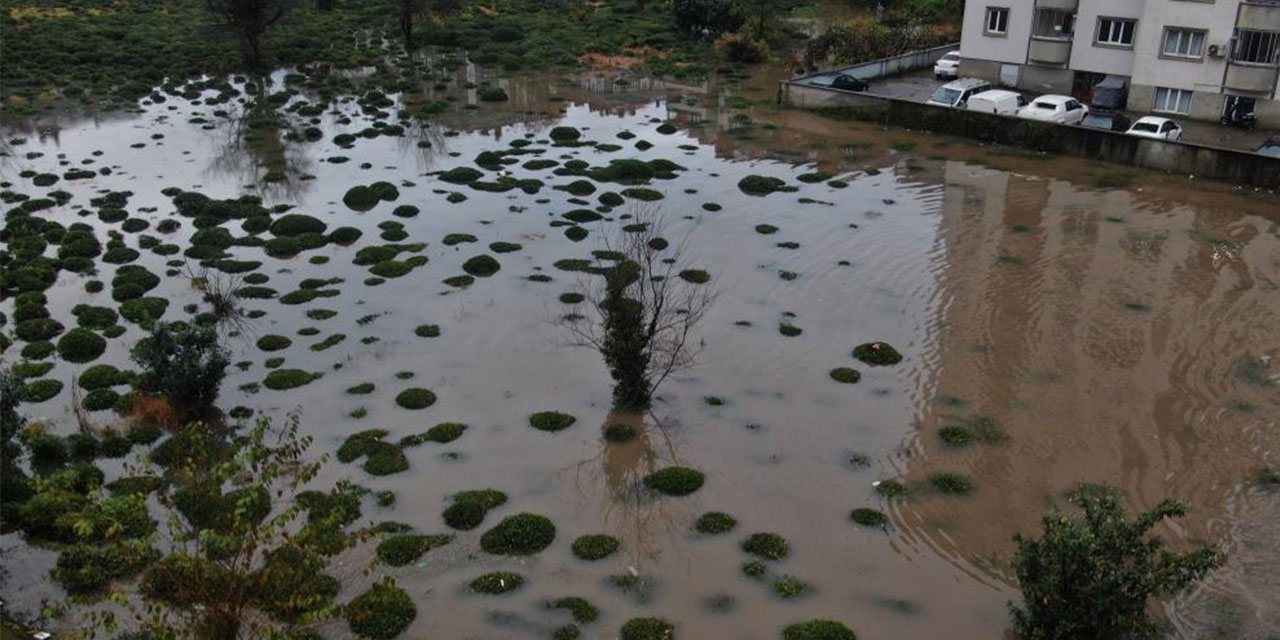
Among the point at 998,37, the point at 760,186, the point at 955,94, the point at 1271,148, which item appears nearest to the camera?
the point at 760,186

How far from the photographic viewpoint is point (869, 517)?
70.7ft

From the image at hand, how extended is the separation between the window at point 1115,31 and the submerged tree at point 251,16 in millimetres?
50528

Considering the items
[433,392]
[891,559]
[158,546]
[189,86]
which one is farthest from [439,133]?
[891,559]

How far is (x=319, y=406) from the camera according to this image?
26.2 m

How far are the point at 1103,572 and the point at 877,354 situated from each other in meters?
12.7

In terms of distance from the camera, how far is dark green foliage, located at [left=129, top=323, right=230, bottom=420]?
2481 cm

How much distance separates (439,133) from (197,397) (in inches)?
1216

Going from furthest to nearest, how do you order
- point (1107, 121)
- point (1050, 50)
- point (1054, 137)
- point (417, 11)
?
1. point (417, 11)
2. point (1050, 50)
3. point (1107, 121)
4. point (1054, 137)

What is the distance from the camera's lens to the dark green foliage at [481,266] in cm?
3478

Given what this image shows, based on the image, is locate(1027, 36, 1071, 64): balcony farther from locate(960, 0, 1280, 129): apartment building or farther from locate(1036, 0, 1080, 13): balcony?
locate(1036, 0, 1080, 13): balcony

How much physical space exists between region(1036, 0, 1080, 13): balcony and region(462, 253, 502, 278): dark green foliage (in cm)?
3895

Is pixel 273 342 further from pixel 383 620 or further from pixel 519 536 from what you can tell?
pixel 383 620

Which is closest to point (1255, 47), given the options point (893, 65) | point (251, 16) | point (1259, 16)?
point (1259, 16)

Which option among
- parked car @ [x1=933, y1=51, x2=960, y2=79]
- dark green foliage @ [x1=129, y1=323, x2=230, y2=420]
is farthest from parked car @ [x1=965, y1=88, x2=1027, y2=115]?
dark green foliage @ [x1=129, y1=323, x2=230, y2=420]
